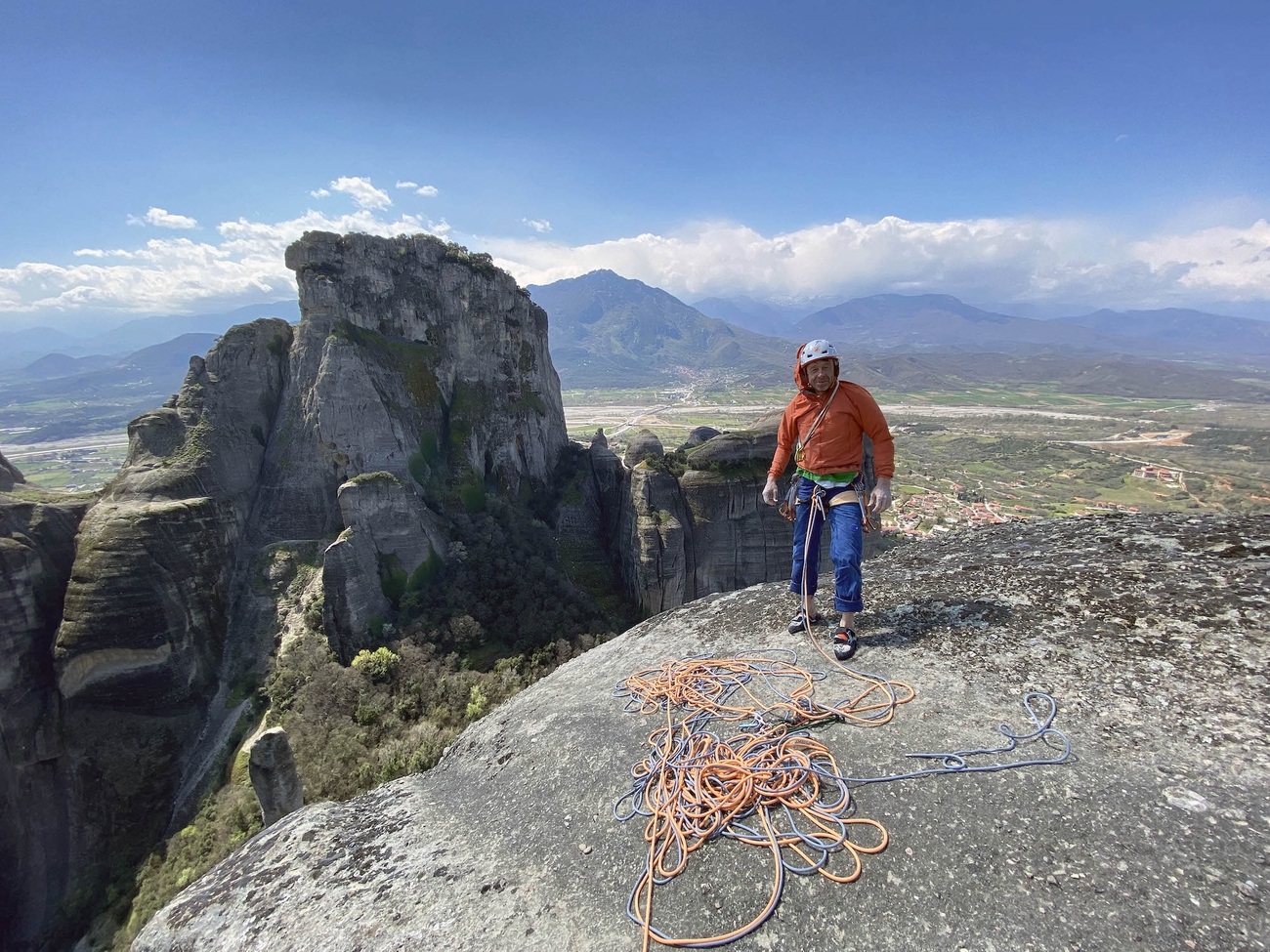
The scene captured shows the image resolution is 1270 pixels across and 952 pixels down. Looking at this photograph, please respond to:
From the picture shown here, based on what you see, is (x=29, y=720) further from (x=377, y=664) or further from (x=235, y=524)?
(x=377, y=664)

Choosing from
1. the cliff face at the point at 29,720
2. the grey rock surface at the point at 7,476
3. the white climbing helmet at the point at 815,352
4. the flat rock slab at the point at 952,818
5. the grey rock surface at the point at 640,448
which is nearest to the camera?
the flat rock slab at the point at 952,818

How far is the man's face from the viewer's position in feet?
18.2

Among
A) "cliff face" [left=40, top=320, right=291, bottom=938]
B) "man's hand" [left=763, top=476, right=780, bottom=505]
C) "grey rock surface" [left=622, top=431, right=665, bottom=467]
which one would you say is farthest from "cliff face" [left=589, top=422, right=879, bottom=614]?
"man's hand" [left=763, top=476, right=780, bottom=505]

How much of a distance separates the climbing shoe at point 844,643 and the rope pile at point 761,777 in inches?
5.2

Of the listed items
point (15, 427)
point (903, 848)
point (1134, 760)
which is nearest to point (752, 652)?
point (903, 848)

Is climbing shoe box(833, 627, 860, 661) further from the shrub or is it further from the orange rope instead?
the shrub

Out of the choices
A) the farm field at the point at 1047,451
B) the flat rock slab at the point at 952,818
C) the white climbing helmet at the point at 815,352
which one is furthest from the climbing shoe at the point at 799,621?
the farm field at the point at 1047,451

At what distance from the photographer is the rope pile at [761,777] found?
3396 mm

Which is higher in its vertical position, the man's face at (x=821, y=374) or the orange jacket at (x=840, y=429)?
the man's face at (x=821, y=374)

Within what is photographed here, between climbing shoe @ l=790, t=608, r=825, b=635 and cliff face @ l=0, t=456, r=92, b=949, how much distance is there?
23.1 metres

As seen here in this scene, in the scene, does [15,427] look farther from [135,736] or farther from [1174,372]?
[1174,372]

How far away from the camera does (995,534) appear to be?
773 centimetres

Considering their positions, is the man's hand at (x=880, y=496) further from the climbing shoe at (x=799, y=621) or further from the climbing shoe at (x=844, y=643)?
the climbing shoe at (x=799, y=621)

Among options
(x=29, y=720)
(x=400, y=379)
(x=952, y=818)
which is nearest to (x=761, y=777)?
(x=952, y=818)
